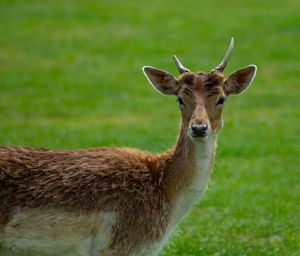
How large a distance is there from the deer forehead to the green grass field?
262 centimetres

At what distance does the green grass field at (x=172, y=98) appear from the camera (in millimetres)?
11852

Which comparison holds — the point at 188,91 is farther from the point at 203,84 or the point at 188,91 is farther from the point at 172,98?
the point at 172,98

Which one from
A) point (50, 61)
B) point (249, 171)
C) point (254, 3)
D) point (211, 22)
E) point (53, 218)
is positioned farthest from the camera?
point (254, 3)

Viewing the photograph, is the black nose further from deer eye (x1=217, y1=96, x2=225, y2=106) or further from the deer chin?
deer eye (x1=217, y1=96, x2=225, y2=106)

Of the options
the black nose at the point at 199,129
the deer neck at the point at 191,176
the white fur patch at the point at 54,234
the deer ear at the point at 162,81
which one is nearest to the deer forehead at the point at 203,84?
the deer ear at the point at 162,81

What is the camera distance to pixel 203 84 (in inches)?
320

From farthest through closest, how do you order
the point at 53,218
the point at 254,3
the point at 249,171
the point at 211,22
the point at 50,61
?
the point at 254,3 < the point at 211,22 < the point at 50,61 < the point at 249,171 < the point at 53,218

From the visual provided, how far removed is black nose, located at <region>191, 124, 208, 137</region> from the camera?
7434 millimetres

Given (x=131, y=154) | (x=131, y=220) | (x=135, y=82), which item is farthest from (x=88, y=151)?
(x=135, y=82)

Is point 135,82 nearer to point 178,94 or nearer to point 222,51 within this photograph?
point 222,51

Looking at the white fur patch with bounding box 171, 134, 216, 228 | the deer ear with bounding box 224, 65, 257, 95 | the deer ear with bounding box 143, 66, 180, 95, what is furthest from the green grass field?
the deer ear with bounding box 224, 65, 257, 95

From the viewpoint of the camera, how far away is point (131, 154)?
8.24 m

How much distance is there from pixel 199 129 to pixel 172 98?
13.4 meters

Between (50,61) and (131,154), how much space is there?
16.5 m
